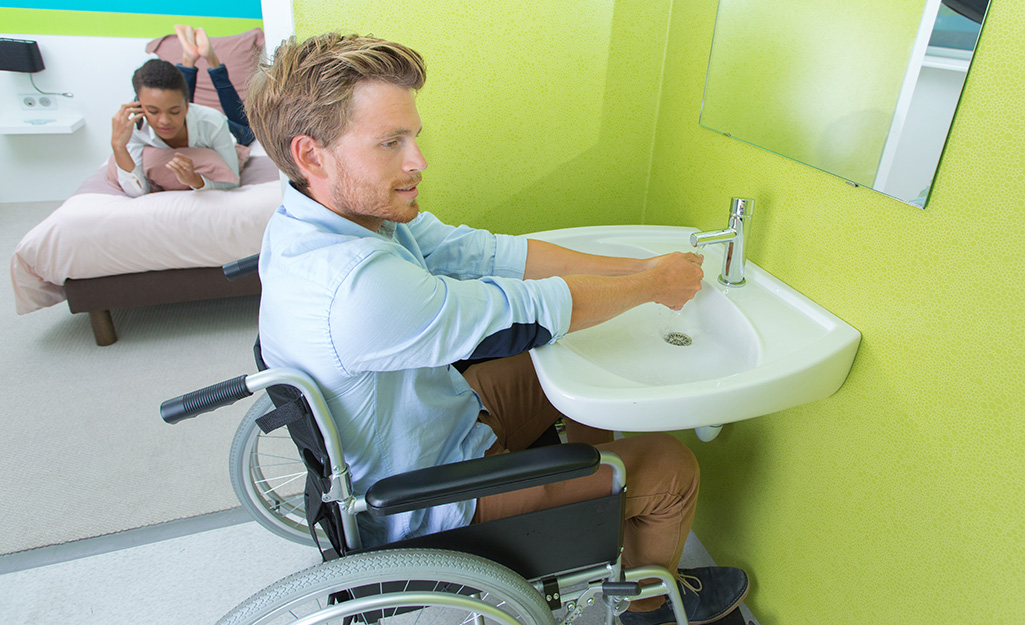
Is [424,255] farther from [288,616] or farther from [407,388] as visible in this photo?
[288,616]

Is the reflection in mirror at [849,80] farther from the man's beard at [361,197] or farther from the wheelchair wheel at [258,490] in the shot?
the wheelchair wheel at [258,490]

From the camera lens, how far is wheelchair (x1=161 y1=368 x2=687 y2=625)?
0.81 metres

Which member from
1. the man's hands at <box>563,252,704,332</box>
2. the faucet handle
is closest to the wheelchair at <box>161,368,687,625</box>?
the man's hands at <box>563,252,704,332</box>

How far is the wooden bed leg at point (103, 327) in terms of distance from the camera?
2.41m

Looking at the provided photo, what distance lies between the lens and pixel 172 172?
2.55 m

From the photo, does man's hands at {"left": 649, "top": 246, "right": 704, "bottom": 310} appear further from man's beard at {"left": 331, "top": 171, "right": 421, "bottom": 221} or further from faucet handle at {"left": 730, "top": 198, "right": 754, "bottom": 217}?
man's beard at {"left": 331, "top": 171, "right": 421, "bottom": 221}

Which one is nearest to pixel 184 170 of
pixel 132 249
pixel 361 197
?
pixel 132 249

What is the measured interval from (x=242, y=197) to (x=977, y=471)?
7.98 feet

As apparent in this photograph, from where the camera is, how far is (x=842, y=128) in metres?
0.98

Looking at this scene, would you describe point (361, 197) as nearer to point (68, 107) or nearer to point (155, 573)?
point (155, 573)

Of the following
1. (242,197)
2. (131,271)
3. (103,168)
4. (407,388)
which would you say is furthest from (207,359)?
(407,388)

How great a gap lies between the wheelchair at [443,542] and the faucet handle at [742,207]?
18.9 inches

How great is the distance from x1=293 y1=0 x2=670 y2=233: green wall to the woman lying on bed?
1.51m

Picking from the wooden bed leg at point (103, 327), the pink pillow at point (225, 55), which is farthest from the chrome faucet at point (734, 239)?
the pink pillow at point (225, 55)
